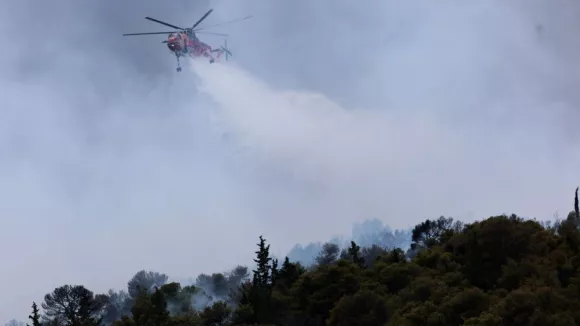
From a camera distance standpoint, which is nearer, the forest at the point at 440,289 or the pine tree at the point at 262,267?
the forest at the point at 440,289

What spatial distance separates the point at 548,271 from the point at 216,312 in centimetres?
2990

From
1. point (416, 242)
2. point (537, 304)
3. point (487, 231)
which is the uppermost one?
point (416, 242)

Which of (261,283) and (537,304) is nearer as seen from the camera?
(537,304)

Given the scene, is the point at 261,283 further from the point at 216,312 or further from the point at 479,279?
the point at 479,279

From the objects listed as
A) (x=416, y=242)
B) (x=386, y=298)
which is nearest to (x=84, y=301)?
(x=386, y=298)

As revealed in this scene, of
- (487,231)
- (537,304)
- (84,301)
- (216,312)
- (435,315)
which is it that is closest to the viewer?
(537,304)

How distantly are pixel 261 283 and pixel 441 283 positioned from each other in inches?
747

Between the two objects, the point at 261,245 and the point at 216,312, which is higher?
the point at 261,245

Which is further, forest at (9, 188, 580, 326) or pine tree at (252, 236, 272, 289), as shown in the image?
pine tree at (252, 236, 272, 289)

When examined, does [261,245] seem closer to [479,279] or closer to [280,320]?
[280,320]

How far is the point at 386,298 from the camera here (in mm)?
51469

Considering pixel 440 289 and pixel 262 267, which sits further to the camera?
pixel 262 267

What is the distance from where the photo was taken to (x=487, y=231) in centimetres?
5550

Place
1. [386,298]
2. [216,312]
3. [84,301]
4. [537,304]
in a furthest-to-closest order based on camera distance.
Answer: [84,301], [216,312], [386,298], [537,304]
